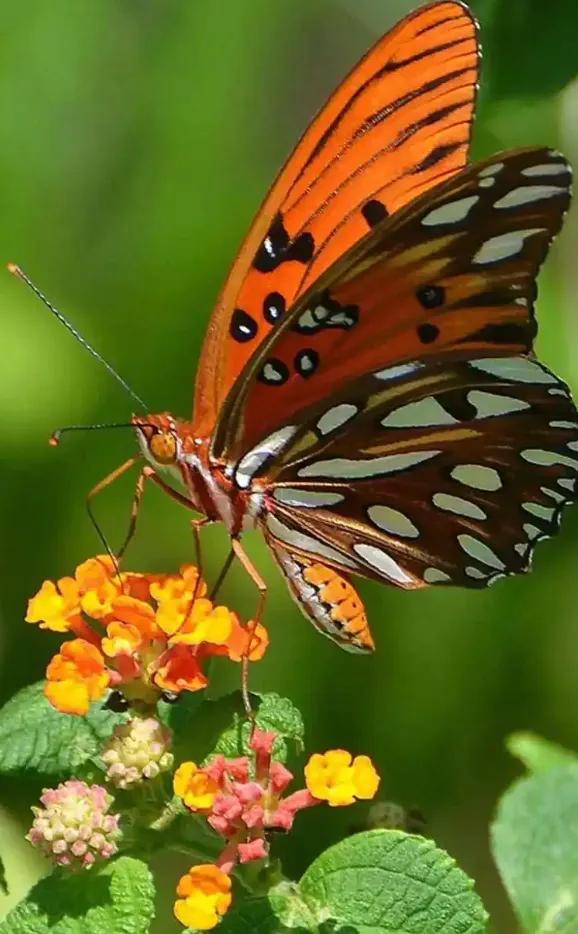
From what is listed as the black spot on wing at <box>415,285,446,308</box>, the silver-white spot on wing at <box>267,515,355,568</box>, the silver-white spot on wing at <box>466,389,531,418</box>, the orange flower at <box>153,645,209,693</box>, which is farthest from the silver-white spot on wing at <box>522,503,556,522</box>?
the orange flower at <box>153,645,209,693</box>

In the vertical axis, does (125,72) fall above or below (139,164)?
above

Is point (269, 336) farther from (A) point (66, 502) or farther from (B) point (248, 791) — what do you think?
(A) point (66, 502)

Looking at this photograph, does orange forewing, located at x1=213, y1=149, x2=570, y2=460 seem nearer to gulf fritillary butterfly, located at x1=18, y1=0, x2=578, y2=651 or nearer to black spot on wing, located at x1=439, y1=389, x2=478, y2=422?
gulf fritillary butterfly, located at x1=18, y1=0, x2=578, y2=651

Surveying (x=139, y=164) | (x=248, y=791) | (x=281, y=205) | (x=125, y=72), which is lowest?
(x=248, y=791)

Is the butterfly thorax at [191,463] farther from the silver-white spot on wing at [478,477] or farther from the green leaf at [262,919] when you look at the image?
the green leaf at [262,919]

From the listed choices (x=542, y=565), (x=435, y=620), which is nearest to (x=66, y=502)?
(x=435, y=620)
